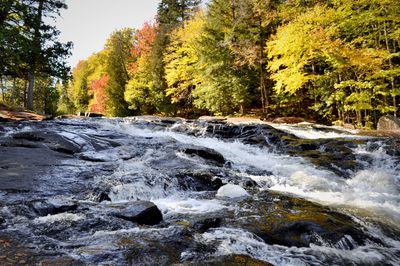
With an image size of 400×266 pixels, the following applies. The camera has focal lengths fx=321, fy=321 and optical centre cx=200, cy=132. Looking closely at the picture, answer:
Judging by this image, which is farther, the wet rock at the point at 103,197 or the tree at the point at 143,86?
the tree at the point at 143,86

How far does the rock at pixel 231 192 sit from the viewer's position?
20.2 feet

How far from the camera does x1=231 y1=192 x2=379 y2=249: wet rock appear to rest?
4.16 meters

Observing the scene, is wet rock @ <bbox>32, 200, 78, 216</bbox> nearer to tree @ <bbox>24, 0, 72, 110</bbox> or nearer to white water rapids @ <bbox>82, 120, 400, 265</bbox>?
white water rapids @ <bbox>82, 120, 400, 265</bbox>

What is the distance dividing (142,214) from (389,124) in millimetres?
12755

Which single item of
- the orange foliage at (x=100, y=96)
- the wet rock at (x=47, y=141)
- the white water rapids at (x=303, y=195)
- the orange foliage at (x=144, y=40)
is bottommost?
the white water rapids at (x=303, y=195)

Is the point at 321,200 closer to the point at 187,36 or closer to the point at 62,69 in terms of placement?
the point at 62,69

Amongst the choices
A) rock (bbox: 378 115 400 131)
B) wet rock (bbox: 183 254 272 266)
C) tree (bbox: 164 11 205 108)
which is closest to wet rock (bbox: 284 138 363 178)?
rock (bbox: 378 115 400 131)

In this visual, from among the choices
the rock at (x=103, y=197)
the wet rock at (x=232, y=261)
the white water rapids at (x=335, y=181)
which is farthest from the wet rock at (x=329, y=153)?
the rock at (x=103, y=197)

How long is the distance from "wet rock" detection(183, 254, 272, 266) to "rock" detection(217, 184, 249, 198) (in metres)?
2.60

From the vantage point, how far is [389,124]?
13664mm

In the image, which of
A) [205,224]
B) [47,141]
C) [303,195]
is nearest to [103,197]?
[205,224]

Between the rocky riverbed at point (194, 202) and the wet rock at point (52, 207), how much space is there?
0.02m

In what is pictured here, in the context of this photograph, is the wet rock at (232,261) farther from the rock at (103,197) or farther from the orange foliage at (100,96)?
the orange foliage at (100,96)

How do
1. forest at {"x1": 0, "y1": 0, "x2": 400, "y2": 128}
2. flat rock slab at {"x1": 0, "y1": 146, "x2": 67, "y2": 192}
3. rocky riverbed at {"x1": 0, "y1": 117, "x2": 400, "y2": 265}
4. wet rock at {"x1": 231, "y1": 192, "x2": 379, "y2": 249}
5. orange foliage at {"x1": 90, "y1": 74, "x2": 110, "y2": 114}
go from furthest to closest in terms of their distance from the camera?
orange foliage at {"x1": 90, "y1": 74, "x2": 110, "y2": 114} → forest at {"x1": 0, "y1": 0, "x2": 400, "y2": 128} → flat rock slab at {"x1": 0, "y1": 146, "x2": 67, "y2": 192} → wet rock at {"x1": 231, "y1": 192, "x2": 379, "y2": 249} → rocky riverbed at {"x1": 0, "y1": 117, "x2": 400, "y2": 265}
